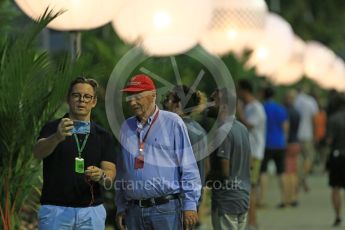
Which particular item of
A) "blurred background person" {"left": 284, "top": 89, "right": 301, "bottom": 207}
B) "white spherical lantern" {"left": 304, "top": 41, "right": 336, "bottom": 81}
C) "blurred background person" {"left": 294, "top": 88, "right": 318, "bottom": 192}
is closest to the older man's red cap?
"blurred background person" {"left": 284, "top": 89, "right": 301, "bottom": 207}

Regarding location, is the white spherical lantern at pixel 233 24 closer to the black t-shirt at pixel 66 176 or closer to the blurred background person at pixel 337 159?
the blurred background person at pixel 337 159

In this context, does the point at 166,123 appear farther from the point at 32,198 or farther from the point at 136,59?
the point at 136,59

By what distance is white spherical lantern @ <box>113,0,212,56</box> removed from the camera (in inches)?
501

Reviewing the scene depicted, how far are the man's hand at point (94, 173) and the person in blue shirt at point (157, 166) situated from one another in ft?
1.48

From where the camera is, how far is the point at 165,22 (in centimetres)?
1272

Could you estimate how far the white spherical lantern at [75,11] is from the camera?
31.6 ft

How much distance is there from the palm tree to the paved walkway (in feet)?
19.8

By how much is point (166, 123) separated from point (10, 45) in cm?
194

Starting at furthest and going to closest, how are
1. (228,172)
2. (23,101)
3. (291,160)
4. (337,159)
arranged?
(291,160) < (337,159) < (228,172) < (23,101)

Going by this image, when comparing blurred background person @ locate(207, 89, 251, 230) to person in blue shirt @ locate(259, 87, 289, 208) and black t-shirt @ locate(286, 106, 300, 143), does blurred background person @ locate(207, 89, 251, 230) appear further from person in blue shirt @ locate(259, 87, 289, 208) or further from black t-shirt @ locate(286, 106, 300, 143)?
black t-shirt @ locate(286, 106, 300, 143)

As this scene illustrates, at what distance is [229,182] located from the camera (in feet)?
33.1

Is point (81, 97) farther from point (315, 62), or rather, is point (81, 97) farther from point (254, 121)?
point (315, 62)

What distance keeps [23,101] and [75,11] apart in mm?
1013

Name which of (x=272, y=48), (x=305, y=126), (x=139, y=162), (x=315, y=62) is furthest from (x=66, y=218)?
(x=315, y=62)
